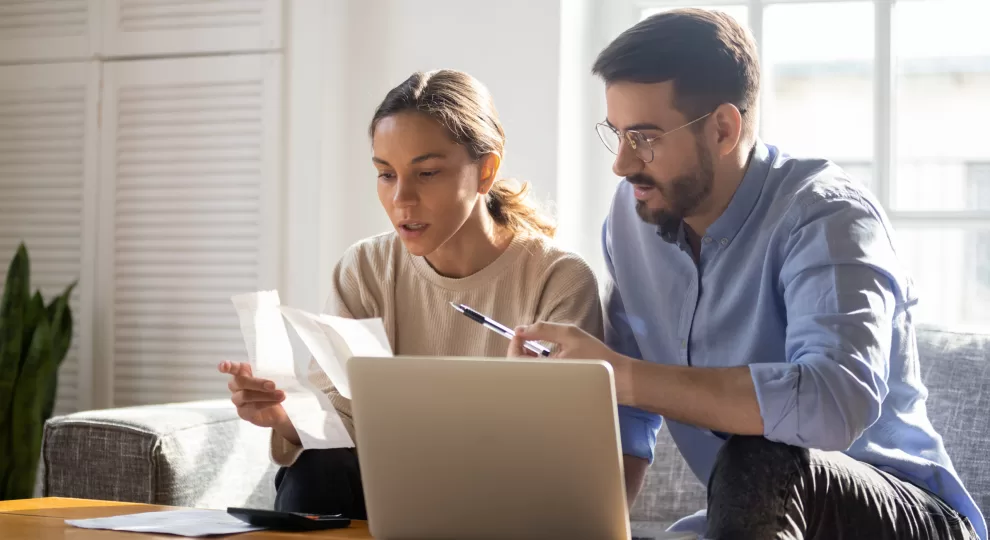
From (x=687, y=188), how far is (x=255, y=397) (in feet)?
2.40

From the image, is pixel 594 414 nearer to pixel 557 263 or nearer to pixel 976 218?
pixel 557 263

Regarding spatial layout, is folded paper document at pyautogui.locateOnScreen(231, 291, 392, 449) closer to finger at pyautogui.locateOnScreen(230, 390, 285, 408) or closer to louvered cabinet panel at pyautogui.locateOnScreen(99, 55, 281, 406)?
finger at pyautogui.locateOnScreen(230, 390, 285, 408)

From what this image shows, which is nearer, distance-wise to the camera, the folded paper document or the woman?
the folded paper document

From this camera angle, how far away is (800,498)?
1.18 meters

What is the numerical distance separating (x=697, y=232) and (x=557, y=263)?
0.96ft

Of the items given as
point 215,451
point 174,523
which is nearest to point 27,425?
point 215,451

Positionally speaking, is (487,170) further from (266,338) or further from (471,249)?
(266,338)

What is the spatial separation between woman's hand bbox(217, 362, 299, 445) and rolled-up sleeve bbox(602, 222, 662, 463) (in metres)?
0.52

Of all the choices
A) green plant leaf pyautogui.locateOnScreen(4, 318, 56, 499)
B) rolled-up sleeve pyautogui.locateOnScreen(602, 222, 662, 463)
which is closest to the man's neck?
rolled-up sleeve pyautogui.locateOnScreen(602, 222, 662, 463)

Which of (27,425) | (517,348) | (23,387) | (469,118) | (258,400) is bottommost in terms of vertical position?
(27,425)

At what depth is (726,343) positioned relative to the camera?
1.58 metres

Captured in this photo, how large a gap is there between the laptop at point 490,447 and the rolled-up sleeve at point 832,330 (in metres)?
0.33

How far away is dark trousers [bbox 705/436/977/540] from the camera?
1157 millimetres

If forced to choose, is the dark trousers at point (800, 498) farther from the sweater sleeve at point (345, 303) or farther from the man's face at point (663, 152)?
the sweater sleeve at point (345, 303)
